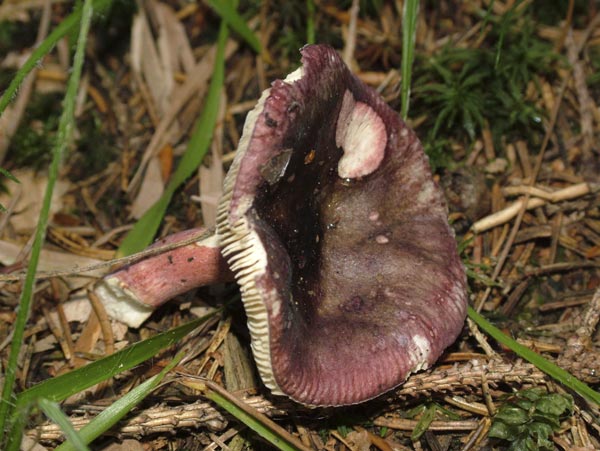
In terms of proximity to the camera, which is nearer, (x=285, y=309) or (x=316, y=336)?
(x=285, y=309)

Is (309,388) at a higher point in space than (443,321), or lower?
higher

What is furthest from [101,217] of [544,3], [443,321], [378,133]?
[544,3]

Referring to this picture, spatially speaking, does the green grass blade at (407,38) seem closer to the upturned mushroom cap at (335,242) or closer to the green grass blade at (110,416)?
the upturned mushroom cap at (335,242)

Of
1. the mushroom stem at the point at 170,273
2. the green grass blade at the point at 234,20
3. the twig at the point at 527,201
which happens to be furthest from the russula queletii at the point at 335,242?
the green grass blade at the point at 234,20

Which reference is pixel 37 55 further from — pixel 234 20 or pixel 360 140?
pixel 234 20

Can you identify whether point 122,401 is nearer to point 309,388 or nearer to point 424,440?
point 309,388

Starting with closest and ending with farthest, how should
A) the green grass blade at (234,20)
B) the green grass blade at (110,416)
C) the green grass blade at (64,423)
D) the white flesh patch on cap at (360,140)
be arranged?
the green grass blade at (64,423) → the green grass blade at (110,416) → the white flesh patch on cap at (360,140) → the green grass blade at (234,20)
